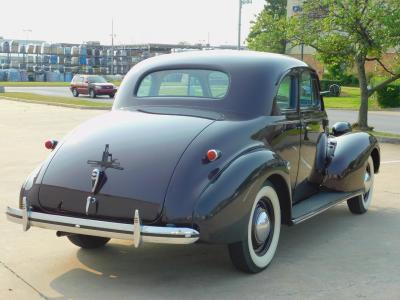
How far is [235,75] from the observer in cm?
541

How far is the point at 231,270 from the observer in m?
4.88

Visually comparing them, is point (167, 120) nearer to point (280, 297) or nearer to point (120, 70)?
point (280, 297)

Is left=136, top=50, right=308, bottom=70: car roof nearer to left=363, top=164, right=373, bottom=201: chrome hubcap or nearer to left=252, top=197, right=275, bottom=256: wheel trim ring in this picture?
left=252, top=197, right=275, bottom=256: wheel trim ring

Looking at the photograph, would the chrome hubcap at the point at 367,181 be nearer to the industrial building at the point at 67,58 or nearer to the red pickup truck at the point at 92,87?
the red pickup truck at the point at 92,87

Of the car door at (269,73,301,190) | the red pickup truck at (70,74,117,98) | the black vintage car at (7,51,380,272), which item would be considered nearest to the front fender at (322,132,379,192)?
the black vintage car at (7,51,380,272)

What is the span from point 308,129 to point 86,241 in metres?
2.47

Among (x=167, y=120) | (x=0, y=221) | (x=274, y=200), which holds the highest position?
(x=167, y=120)

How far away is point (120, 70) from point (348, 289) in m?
79.8

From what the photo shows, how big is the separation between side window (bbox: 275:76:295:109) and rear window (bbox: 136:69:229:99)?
1.75 ft

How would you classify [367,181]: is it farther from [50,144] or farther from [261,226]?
[50,144]

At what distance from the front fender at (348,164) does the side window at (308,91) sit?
58 centimetres

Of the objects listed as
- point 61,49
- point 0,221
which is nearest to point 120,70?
point 61,49

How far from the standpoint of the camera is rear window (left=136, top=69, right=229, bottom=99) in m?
5.45

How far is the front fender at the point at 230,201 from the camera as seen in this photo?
426 centimetres
